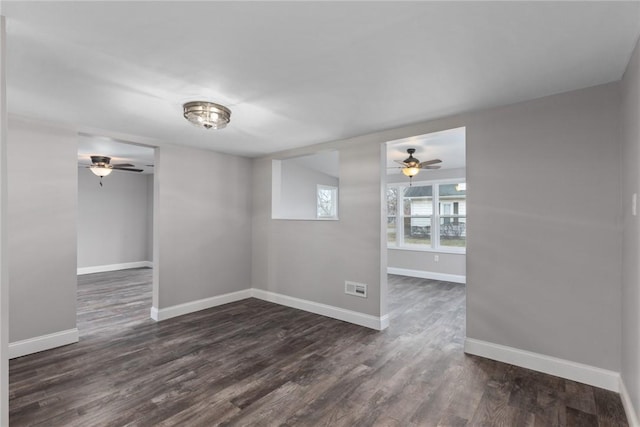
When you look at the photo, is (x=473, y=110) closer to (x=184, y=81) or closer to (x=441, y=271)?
(x=184, y=81)

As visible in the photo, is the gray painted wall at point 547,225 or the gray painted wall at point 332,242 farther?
the gray painted wall at point 332,242

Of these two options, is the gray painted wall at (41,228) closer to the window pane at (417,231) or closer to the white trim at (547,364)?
the white trim at (547,364)

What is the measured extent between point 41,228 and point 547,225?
15.6ft

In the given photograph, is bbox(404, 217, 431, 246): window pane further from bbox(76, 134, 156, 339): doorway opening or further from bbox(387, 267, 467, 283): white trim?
bbox(76, 134, 156, 339): doorway opening

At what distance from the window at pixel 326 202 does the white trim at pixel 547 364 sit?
17.8 ft

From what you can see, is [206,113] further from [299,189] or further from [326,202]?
[326,202]

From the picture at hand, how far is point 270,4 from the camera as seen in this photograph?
1444 millimetres

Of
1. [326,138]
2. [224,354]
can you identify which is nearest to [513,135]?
[326,138]

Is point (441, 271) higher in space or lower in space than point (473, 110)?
lower

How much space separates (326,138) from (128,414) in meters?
3.30

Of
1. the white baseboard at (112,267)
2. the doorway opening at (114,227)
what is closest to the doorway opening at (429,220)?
the doorway opening at (114,227)

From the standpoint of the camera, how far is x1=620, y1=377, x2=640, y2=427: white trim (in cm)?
184

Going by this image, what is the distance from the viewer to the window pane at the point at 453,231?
21.5ft

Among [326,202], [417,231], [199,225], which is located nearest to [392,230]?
[417,231]
